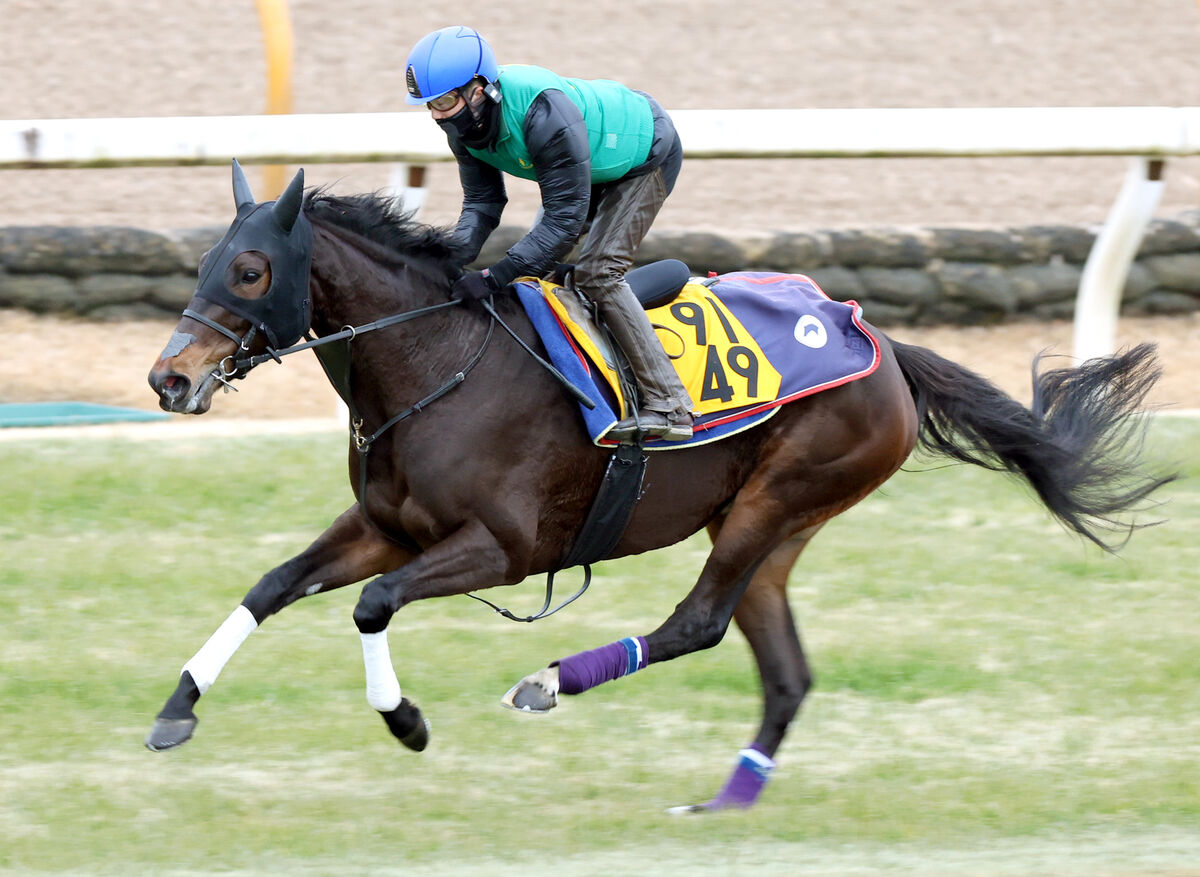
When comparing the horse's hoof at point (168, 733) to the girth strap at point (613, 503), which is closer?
the horse's hoof at point (168, 733)

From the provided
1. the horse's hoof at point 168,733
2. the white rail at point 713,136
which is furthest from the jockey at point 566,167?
the white rail at point 713,136

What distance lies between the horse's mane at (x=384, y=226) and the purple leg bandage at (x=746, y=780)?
1.65m

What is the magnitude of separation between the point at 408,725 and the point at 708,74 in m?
10.1

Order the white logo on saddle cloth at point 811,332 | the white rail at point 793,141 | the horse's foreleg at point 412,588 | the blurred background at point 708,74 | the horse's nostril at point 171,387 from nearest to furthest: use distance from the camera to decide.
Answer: the horse's nostril at point 171,387 → the horse's foreleg at point 412,588 → the white logo on saddle cloth at point 811,332 → the white rail at point 793,141 → the blurred background at point 708,74

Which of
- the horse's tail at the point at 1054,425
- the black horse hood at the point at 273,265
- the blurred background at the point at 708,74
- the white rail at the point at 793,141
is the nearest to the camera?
the black horse hood at the point at 273,265

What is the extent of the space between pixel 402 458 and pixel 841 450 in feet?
4.57

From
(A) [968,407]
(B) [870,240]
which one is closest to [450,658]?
(A) [968,407]

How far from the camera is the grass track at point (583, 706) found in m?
4.55

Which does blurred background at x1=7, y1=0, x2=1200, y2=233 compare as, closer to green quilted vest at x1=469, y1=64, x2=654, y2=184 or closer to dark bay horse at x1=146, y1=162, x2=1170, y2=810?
dark bay horse at x1=146, y1=162, x2=1170, y2=810

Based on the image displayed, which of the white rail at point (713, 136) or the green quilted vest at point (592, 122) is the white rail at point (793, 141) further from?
the green quilted vest at point (592, 122)

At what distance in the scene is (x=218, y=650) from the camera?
15.4 feet

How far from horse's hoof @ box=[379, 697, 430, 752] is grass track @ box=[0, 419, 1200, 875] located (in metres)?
0.18

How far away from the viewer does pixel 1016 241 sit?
11008mm

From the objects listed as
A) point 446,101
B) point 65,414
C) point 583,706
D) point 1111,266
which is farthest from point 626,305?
point 65,414
